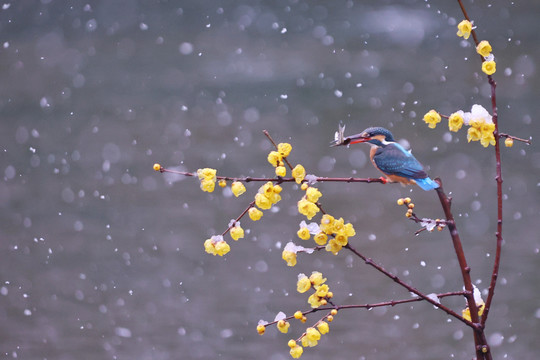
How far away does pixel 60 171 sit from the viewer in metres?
1.24

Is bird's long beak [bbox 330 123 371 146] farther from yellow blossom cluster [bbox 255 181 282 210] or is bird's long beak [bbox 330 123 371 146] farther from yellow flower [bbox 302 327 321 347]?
yellow flower [bbox 302 327 321 347]

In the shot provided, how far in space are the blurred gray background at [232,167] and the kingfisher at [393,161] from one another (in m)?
0.67

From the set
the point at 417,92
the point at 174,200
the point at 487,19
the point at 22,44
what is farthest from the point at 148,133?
A: the point at 487,19

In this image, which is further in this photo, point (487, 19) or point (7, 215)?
point (7, 215)

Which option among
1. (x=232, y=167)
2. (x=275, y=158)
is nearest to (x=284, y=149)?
(x=275, y=158)

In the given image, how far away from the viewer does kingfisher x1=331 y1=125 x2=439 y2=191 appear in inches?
18.7

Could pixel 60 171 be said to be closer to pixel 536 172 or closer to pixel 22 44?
pixel 22 44

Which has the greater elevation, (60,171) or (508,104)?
(508,104)

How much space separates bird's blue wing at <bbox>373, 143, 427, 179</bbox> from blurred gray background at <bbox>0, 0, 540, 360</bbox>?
677 mm

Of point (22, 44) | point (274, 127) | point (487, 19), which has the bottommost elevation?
point (274, 127)

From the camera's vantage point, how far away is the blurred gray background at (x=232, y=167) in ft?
3.73

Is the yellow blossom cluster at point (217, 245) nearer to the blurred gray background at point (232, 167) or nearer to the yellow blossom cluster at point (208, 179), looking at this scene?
the yellow blossom cluster at point (208, 179)

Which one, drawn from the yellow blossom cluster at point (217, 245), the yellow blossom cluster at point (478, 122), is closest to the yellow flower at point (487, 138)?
the yellow blossom cluster at point (478, 122)

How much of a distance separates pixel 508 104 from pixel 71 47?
95 cm
